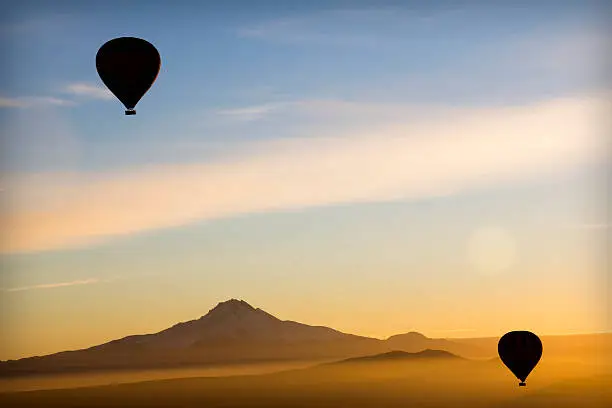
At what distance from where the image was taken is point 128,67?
78.6m

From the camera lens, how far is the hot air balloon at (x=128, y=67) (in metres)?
77.6

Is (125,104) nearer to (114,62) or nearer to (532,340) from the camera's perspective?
(114,62)

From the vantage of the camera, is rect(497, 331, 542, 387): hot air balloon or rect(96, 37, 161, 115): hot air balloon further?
rect(497, 331, 542, 387): hot air balloon

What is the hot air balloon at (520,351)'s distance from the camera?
10612 cm

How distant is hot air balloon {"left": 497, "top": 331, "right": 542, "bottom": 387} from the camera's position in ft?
348

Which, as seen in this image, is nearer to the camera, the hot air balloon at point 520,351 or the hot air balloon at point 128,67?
the hot air balloon at point 128,67

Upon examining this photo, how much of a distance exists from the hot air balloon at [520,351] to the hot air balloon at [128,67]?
4367 cm

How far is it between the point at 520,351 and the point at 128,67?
46110 mm

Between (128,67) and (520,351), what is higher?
(128,67)

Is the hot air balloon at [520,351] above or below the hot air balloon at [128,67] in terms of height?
below

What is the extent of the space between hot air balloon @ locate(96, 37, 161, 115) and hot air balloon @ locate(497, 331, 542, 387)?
43.7m

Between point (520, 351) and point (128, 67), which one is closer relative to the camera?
point (128, 67)

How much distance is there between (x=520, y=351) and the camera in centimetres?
10662

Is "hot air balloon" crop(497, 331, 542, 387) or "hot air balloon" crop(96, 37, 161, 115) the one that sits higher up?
"hot air balloon" crop(96, 37, 161, 115)
